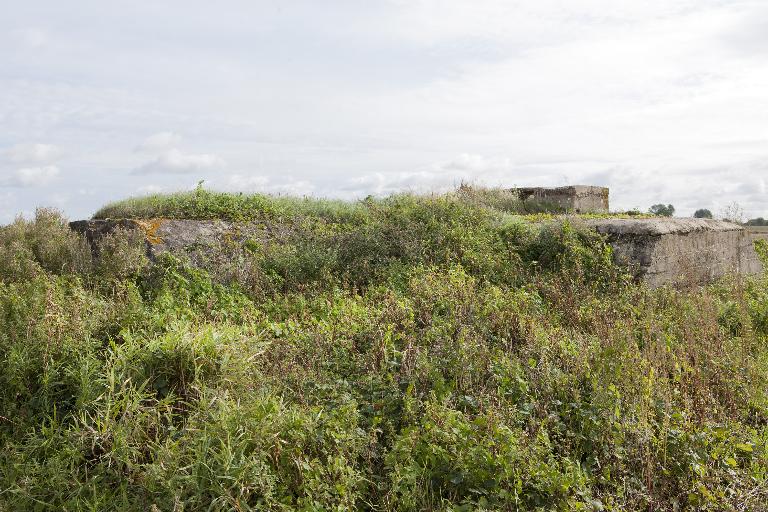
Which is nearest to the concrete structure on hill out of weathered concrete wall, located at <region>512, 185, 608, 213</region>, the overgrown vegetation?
the overgrown vegetation

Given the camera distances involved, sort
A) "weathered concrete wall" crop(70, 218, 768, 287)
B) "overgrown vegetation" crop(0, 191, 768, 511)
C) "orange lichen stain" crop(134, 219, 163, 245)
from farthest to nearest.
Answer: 1. "weathered concrete wall" crop(70, 218, 768, 287)
2. "orange lichen stain" crop(134, 219, 163, 245)
3. "overgrown vegetation" crop(0, 191, 768, 511)

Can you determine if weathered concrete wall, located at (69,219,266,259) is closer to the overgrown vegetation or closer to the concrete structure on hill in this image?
the concrete structure on hill

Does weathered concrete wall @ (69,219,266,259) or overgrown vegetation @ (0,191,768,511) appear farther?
weathered concrete wall @ (69,219,266,259)

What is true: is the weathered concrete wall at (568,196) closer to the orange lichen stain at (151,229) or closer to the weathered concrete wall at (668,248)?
the weathered concrete wall at (668,248)

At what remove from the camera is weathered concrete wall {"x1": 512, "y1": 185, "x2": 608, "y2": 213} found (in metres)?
16.1

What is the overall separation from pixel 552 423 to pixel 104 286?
5177mm

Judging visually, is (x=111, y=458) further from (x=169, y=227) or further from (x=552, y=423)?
(x=169, y=227)

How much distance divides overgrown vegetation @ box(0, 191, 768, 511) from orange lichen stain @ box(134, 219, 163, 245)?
0.72 meters

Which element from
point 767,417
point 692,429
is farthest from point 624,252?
point 692,429

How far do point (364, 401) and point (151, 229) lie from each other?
5.15 meters

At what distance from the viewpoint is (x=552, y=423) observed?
4348 mm

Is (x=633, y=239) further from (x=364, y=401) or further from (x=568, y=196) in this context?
(x=568, y=196)

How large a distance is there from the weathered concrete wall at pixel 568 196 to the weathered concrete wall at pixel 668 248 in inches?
183

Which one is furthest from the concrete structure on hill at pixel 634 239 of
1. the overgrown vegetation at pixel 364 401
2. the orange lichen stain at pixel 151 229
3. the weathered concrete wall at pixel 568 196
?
the weathered concrete wall at pixel 568 196
